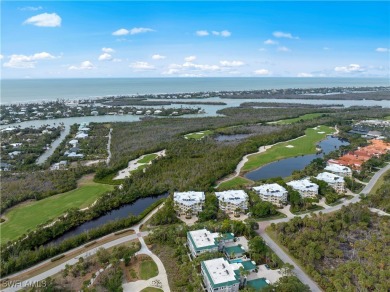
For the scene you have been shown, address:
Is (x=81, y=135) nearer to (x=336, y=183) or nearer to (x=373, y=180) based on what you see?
(x=336, y=183)

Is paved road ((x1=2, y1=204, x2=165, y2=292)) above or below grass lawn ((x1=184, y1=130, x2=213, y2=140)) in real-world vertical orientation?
below

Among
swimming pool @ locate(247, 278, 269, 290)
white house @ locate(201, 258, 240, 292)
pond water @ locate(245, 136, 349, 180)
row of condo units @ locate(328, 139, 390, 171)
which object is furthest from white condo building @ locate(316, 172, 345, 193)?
white house @ locate(201, 258, 240, 292)

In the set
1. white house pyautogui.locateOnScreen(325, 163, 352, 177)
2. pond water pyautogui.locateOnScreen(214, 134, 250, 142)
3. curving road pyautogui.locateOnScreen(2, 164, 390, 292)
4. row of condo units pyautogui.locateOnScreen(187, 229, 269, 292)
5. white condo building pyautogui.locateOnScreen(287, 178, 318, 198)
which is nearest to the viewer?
row of condo units pyautogui.locateOnScreen(187, 229, 269, 292)

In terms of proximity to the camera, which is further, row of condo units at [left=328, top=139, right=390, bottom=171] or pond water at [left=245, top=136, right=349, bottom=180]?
row of condo units at [left=328, top=139, right=390, bottom=171]

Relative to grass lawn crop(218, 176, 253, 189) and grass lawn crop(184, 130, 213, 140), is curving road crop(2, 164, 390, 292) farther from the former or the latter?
grass lawn crop(184, 130, 213, 140)

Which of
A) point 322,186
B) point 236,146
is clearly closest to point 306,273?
point 322,186

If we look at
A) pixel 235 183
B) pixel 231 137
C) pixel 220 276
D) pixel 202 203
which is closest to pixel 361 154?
pixel 235 183

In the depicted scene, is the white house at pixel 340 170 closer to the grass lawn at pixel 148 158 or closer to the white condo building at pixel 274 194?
the white condo building at pixel 274 194

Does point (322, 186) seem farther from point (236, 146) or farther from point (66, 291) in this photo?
point (66, 291)
